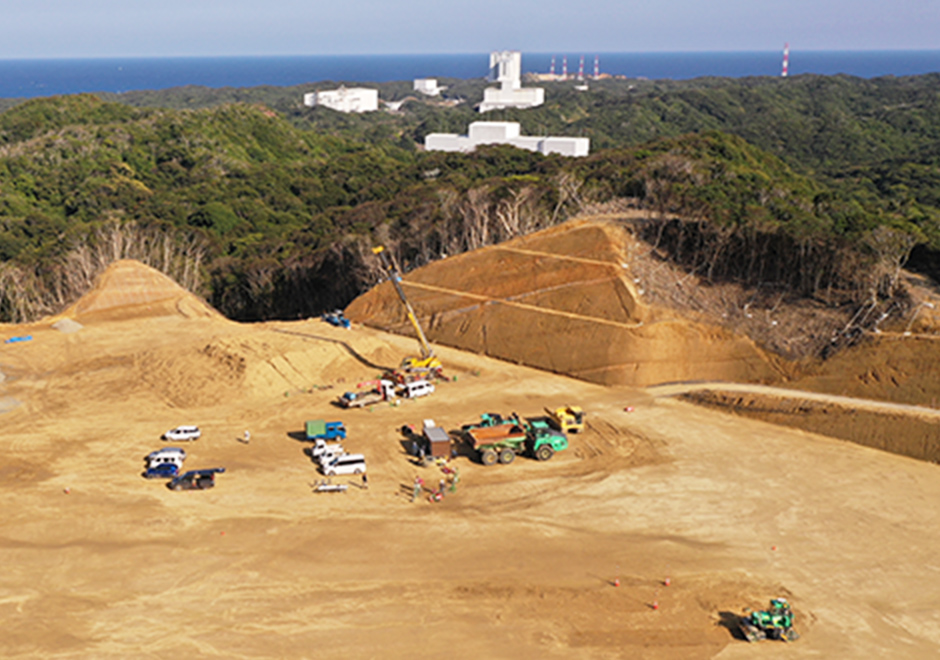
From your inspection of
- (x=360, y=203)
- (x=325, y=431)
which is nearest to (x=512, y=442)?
(x=325, y=431)

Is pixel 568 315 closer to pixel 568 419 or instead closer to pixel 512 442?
pixel 568 419

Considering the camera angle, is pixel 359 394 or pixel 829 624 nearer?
pixel 829 624

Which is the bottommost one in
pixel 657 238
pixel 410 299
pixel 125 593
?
pixel 125 593

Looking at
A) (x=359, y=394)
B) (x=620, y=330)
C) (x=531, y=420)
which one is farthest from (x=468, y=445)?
(x=620, y=330)

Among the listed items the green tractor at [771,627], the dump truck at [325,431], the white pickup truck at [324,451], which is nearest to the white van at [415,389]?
the dump truck at [325,431]

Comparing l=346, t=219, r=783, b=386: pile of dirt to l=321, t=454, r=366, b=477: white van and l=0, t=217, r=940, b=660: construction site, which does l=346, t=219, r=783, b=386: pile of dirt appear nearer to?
l=0, t=217, r=940, b=660: construction site

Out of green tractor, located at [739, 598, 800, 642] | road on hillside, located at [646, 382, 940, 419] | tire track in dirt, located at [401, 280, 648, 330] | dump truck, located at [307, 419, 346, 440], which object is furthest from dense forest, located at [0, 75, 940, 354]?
dump truck, located at [307, 419, 346, 440]

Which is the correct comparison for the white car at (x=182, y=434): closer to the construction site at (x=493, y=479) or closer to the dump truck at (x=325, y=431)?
the construction site at (x=493, y=479)

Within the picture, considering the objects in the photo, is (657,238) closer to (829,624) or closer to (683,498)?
(683,498)
